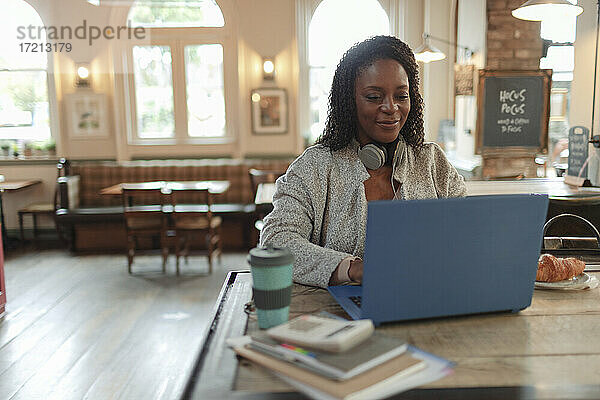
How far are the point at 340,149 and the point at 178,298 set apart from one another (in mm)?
3474

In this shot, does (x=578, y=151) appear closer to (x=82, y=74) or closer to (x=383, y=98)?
(x=383, y=98)

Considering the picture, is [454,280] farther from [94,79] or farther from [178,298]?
[94,79]

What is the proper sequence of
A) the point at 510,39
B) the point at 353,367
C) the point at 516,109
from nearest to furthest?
the point at 353,367
the point at 516,109
the point at 510,39

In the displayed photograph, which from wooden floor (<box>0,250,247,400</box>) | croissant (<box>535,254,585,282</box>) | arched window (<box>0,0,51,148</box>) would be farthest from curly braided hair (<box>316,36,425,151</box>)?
arched window (<box>0,0,51,148</box>)

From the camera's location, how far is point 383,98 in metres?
1.62

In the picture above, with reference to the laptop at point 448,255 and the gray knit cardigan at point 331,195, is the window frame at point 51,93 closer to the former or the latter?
the gray knit cardigan at point 331,195

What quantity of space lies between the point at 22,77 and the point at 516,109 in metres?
6.45

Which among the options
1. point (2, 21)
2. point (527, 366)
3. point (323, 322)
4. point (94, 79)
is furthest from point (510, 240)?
point (2, 21)

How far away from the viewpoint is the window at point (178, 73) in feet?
25.0

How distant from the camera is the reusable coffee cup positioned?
1.15 meters

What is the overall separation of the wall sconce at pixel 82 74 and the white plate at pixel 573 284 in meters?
7.23

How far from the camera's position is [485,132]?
16.1 feet

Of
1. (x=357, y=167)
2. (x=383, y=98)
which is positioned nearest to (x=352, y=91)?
(x=383, y=98)

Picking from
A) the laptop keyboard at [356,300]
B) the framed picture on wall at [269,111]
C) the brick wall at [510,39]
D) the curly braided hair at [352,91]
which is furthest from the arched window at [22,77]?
the laptop keyboard at [356,300]
